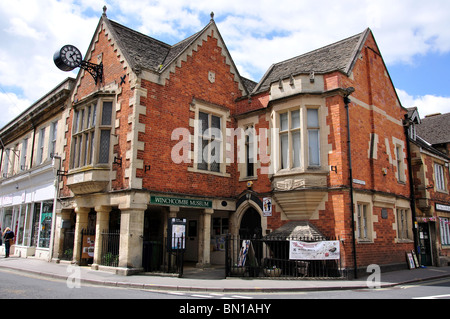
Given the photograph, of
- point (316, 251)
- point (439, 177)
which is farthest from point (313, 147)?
point (439, 177)

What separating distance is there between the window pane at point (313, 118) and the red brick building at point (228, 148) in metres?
0.04

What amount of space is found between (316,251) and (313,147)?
13.8 feet

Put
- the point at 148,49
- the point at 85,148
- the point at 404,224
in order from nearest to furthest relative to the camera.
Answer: the point at 85,148 → the point at 148,49 → the point at 404,224

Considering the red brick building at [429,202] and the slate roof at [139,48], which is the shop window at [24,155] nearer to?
the slate roof at [139,48]

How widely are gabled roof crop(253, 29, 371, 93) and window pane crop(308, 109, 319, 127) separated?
1.60 m

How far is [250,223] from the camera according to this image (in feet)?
56.9

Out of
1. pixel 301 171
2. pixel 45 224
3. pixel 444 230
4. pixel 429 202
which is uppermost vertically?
pixel 301 171

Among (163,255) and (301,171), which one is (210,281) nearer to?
(163,255)

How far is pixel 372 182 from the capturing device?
16.1 meters

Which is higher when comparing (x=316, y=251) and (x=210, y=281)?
(x=316, y=251)

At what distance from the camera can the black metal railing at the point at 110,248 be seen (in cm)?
1455

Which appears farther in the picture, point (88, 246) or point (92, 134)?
point (88, 246)

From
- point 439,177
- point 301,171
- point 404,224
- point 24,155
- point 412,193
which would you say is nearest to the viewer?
point 301,171

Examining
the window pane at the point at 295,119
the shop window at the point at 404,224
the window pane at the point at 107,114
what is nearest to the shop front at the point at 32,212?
the window pane at the point at 107,114
